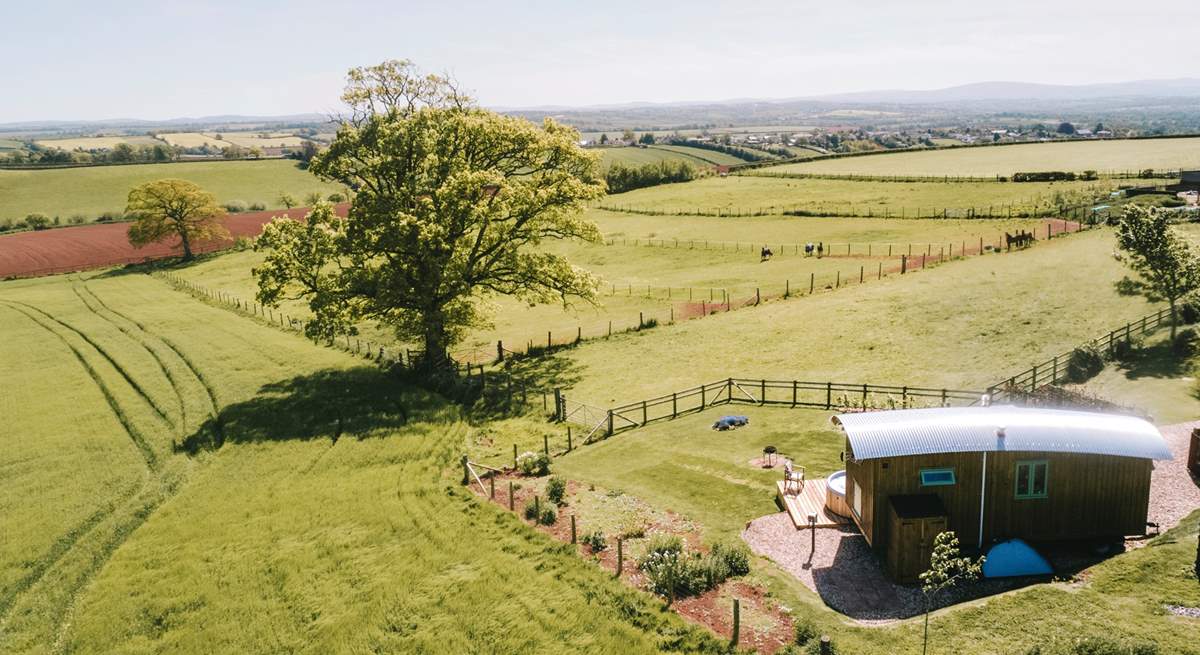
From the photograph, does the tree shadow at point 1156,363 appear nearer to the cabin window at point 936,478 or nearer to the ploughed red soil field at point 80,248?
the cabin window at point 936,478

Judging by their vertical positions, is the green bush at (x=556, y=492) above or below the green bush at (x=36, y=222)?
below

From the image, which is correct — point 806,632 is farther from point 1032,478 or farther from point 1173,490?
point 1173,490

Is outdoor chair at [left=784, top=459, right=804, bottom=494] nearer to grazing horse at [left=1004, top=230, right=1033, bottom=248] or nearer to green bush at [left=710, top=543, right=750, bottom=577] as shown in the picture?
green bush at [left=710, top=543, right=750, bottom=577]

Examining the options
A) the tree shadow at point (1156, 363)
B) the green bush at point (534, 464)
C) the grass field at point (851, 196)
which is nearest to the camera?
the green bush at point (534, 464)

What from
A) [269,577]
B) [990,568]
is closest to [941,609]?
[990,568]

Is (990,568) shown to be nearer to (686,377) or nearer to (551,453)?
(551,453)

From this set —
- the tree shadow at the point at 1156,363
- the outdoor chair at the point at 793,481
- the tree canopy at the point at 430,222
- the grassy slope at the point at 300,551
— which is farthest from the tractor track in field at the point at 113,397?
the tree shadow at the point at 1156,363
